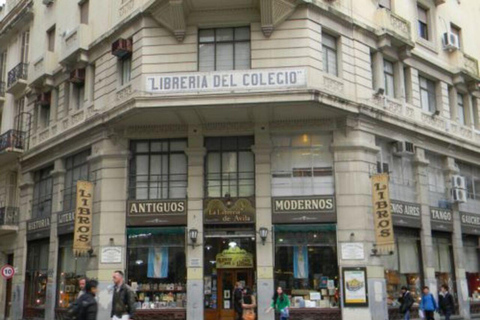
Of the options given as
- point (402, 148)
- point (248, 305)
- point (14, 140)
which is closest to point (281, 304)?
point (248, 305)

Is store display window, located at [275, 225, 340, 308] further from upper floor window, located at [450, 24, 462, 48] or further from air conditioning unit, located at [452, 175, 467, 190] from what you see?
upper floor window, located at [450, 24, 462, 48]

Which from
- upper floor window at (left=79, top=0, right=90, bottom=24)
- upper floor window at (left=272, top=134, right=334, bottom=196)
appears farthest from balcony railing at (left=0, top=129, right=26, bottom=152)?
upper floor window at (left=272, top=134, right=334, bottom=196)

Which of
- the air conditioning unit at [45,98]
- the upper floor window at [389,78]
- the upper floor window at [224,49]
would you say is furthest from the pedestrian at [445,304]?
the air conditioning unit at [45,98]

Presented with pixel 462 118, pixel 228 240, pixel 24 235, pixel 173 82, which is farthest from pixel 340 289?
pixel 24 235

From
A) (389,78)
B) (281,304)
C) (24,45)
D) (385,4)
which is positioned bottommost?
(281,304)

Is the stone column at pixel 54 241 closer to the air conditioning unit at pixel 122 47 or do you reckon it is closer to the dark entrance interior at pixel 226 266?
the air conditioning unit at pixel 122 47

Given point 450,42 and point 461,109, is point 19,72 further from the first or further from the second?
point 461,109

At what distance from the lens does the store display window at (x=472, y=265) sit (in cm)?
2639

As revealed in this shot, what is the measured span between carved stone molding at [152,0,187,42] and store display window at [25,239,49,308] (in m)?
11.7

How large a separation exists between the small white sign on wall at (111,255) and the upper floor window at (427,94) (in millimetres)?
14614

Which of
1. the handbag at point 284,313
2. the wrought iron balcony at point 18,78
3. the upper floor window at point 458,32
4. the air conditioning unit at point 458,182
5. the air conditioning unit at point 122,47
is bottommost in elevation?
the handbag at point 284,313

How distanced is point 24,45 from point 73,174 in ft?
34.7

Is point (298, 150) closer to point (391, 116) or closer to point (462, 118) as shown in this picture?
point (391, 116)

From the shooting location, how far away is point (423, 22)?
89.7ft
